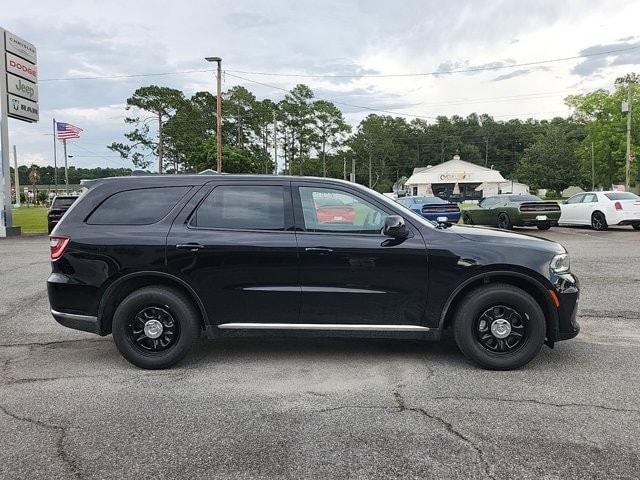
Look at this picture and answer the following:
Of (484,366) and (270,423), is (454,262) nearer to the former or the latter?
(484,366)

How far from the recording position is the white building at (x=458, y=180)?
82.4 metres

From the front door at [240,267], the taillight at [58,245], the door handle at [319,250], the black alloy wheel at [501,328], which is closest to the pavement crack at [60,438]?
the taillight at [58,245]

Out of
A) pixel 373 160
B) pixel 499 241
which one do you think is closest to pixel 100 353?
pixel 499 241

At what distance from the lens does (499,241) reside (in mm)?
4781

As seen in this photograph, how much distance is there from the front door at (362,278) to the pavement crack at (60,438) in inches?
81.5

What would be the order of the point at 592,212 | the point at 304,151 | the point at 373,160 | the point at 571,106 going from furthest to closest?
the point at 373,160 → the point at 304,151 → the point at 571,106 → the point at 592,212

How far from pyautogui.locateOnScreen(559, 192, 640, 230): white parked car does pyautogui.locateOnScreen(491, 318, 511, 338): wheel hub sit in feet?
52.9

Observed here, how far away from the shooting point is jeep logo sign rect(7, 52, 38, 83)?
72.6 ft

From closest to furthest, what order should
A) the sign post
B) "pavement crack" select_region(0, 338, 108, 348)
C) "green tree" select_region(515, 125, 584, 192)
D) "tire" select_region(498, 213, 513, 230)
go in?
"pavement crack" select_region(0, 338, 108, 348)
"tire" select_region(498, 213, 513, 230)
the sign post
"green tree" select_region(515, 125, 584, 192)

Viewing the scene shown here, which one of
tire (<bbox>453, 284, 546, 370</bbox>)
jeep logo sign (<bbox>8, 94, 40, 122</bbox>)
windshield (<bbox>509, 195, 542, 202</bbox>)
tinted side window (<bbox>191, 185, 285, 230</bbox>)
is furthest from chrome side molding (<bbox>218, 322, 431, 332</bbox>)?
jeep logo sign (<bbox>8, 94, 40, 122</bbox>)

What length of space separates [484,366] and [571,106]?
60.3m

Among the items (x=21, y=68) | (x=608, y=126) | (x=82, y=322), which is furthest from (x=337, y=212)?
(x=608, y=126)

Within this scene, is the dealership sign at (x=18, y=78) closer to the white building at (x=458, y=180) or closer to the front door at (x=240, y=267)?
the front door at (x=240, y=267)

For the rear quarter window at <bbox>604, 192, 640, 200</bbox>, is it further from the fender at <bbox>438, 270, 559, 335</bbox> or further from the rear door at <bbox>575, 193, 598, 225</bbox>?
the fender at <bbox>438, 270, 559, 335</bbox>
